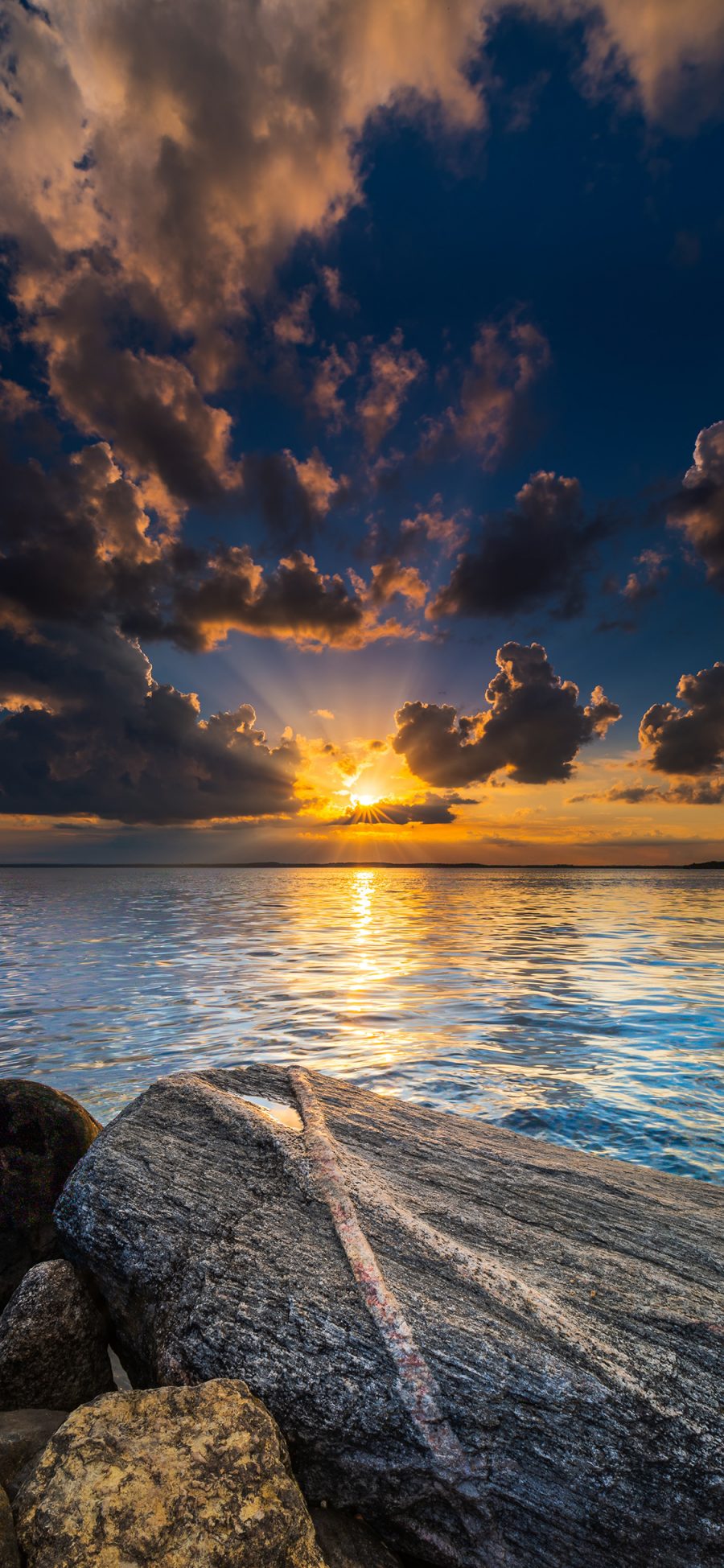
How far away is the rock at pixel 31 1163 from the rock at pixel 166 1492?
2934mm

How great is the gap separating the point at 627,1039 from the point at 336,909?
148 ft

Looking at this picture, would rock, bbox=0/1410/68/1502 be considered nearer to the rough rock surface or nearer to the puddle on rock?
the rough rock surface

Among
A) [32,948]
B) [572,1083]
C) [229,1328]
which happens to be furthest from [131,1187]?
[32,948]

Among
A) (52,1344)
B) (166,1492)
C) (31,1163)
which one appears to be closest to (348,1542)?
(166,1492)

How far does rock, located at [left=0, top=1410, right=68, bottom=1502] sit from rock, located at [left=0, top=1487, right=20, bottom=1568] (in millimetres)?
277

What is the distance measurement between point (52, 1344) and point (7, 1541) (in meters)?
1.91

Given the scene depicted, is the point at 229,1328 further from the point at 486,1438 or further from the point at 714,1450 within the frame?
the point at 714,1450

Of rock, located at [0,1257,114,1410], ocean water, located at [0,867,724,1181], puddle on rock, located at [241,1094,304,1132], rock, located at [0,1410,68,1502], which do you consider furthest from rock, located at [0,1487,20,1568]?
ocean water, located at [0,867,724,1181]

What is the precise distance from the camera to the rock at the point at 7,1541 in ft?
7.48

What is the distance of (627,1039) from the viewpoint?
543 inches

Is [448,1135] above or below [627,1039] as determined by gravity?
above

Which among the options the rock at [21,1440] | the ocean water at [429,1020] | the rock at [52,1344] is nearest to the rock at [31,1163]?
the rock at [52,1344]

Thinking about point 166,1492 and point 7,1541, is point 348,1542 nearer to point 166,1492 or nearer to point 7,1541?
point 166,1492

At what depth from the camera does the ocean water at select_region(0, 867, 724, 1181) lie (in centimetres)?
1007
